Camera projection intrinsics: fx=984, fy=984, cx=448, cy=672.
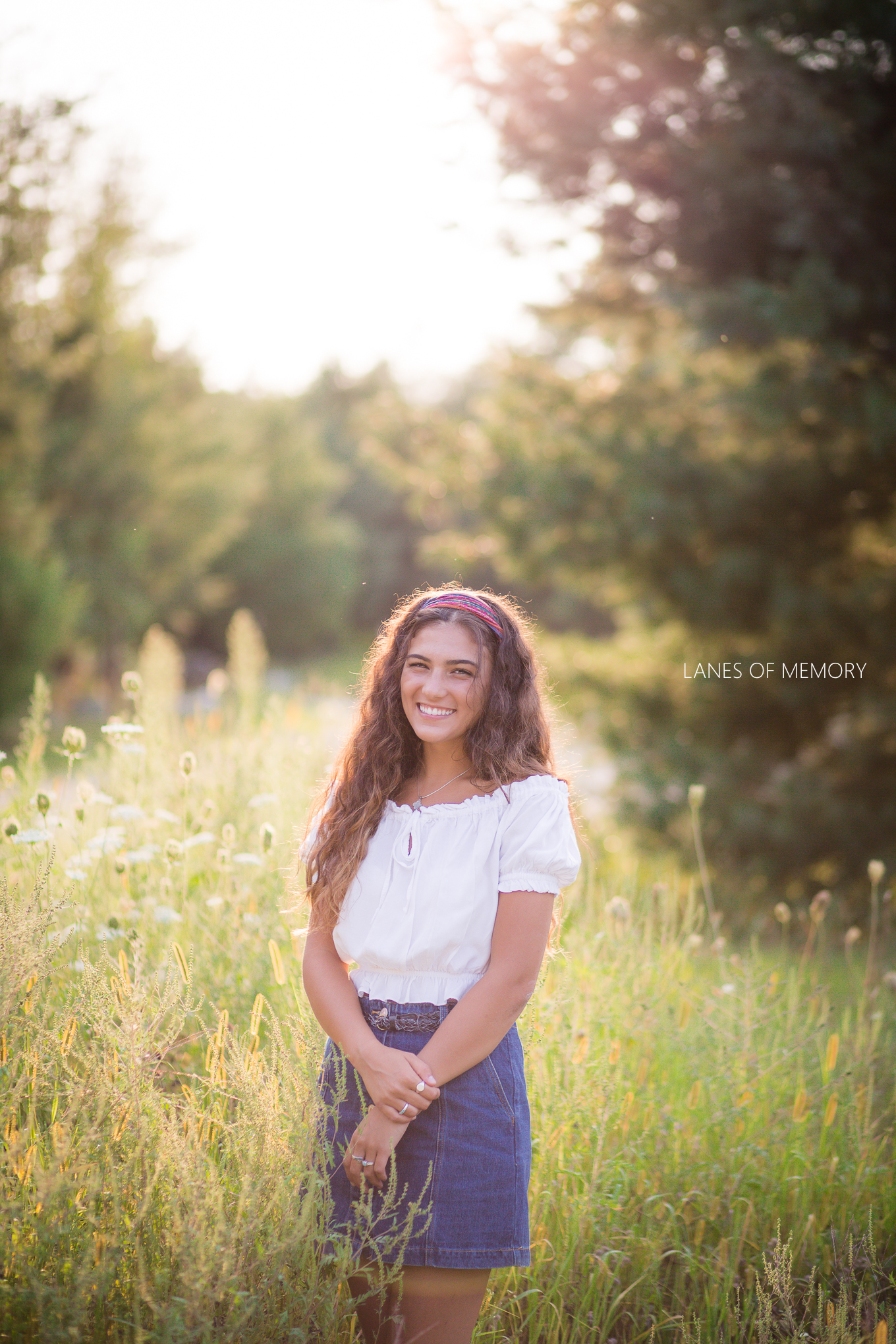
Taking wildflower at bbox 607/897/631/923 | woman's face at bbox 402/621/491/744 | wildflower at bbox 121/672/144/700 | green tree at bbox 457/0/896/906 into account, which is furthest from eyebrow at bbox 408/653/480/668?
green tree at bbox 457/0/896/906

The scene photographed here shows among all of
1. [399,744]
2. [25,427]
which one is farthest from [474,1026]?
[25,427]

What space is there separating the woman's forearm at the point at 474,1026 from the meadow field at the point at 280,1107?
277 millimetres

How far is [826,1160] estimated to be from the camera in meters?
2.93

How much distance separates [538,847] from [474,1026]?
36cm

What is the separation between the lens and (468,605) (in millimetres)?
2256

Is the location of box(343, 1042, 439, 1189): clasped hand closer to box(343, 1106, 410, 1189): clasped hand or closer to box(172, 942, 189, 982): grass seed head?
box(343, 1106, 410, 1189): clasped hand

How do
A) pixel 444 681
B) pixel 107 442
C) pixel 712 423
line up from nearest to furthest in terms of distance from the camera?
pixel 444 681
pixel 712 423
pixel 107 442

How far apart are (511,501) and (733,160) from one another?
2.70 m

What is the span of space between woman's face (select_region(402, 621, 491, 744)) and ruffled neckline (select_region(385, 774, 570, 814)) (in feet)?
0.50

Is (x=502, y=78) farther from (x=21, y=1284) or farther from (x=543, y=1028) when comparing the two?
(x=21, y=1284)

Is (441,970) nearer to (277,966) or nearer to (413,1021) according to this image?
(413,1021)

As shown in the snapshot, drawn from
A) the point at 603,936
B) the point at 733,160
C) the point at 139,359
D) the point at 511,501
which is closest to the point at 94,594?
the point at 139,359

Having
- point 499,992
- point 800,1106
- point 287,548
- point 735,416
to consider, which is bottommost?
point 800,1106

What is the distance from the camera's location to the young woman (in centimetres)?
187
